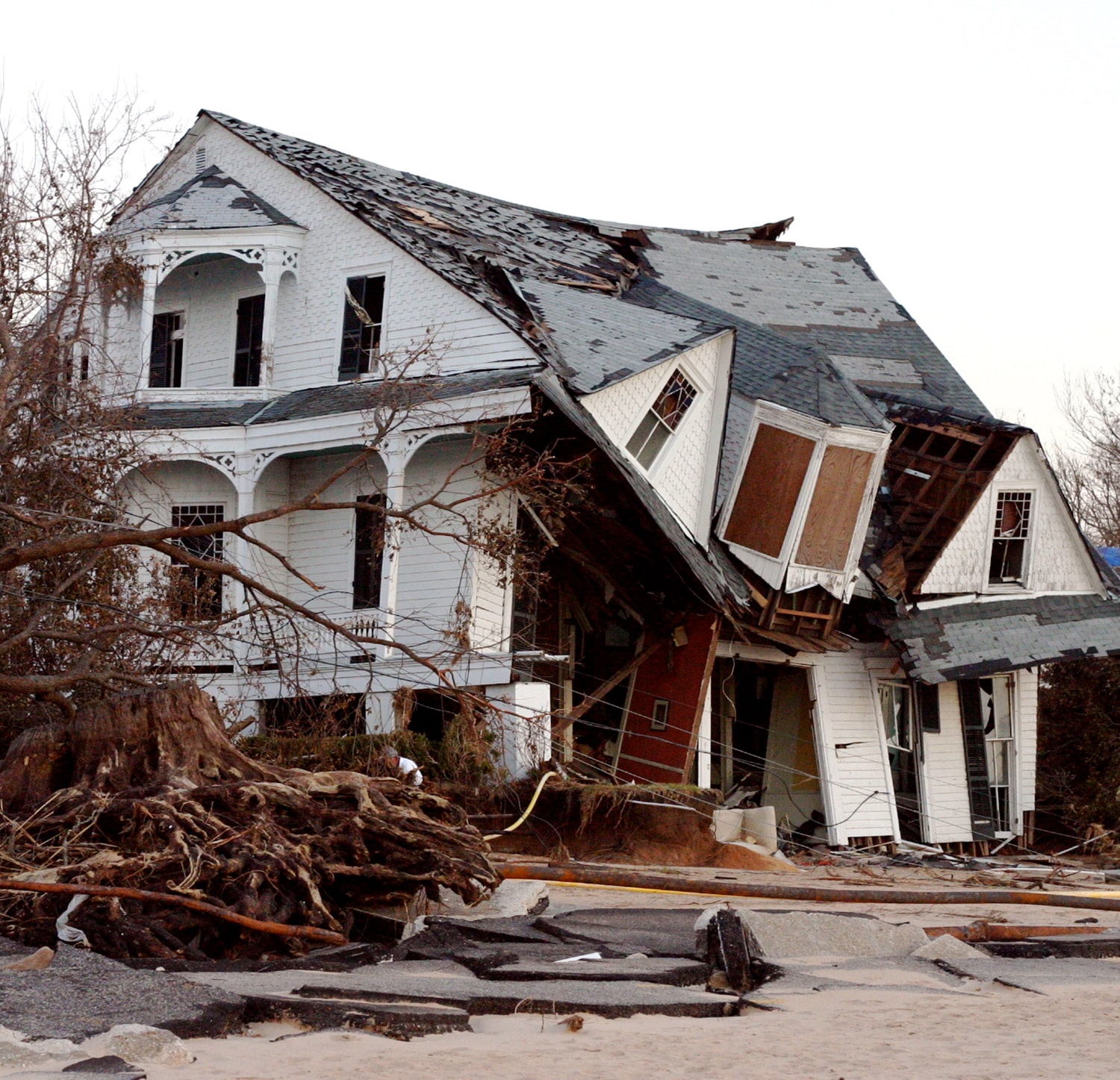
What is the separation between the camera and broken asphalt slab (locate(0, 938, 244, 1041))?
5.84 meters

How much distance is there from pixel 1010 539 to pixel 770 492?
5013 mm

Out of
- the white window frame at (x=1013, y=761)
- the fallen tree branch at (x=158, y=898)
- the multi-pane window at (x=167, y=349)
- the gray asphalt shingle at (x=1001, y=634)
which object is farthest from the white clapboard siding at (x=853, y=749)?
the fallen tree branch at (x=158, y=898)

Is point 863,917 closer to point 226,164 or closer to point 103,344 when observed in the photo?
point 103,344

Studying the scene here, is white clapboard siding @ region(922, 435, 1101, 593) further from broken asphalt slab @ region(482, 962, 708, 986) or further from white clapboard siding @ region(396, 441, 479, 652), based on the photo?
broken asphalt slab @ region(482, 962, 708, 986)

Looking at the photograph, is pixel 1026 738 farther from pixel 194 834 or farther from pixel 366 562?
pixel 194 834

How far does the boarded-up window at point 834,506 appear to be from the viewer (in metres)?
20.3

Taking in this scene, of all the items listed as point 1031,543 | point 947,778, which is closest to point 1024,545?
point 1031,543

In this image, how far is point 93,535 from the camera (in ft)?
42.8

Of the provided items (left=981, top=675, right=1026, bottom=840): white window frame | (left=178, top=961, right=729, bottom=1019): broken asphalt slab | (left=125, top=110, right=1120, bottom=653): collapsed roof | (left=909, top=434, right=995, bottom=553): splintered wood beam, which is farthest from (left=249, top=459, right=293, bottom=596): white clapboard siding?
(left=178, top=961, right=729, bottom=1019): broken asphalt slab

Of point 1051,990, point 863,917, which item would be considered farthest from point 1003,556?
point 1051,990

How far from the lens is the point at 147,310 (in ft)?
67.1

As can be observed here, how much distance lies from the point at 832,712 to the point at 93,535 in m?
12.3

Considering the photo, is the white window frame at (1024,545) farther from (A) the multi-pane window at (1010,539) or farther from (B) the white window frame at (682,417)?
(B) the white window frame at (682,417)

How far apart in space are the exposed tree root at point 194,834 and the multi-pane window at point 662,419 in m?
9.36
